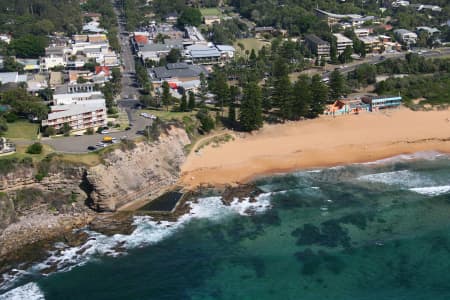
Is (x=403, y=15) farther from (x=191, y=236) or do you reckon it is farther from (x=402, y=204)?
(x=191, y=236)

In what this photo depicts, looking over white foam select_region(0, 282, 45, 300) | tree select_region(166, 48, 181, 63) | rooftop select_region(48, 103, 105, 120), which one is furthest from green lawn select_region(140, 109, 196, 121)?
white foam select_region(0, 282, 45, 300)

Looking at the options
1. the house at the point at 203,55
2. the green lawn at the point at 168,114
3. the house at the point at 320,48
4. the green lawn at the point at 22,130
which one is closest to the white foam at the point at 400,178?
the green lawn at the point at 168,114

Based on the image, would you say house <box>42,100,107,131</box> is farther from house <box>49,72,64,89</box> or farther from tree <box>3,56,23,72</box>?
tree <box>3,56,23,72</box>

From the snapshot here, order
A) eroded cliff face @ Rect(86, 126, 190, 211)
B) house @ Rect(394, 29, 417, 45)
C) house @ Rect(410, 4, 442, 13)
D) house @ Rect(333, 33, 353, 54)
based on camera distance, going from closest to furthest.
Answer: eroded cliff face @ Rect(86, 126, 190, 211) → house @ Rect(333, 33, 353, 54) → house @ Rect(394, 29, 417, 45) → house @ Rect(410, 4, 442, 13)

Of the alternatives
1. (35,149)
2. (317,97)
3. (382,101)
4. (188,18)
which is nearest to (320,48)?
(382,101)

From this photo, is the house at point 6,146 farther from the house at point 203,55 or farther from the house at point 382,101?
the house at point 382,101

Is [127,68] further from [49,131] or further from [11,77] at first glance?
[49,131]
